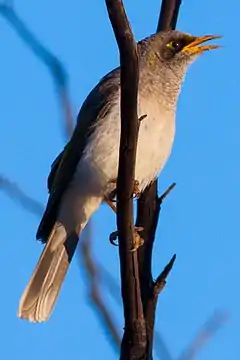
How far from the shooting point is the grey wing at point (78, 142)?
15.3ft

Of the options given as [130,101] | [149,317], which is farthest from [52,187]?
[130,101]

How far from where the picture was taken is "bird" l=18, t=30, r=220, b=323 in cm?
449

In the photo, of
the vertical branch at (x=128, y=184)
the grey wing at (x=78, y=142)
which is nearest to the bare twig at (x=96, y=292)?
the vertical branch at (x=128, y=184)

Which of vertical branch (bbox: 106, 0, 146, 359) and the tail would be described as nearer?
vertical branch (bbox: 106, 0, 146, 359)

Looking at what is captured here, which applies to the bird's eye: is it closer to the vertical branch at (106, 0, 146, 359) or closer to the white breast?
the white breast

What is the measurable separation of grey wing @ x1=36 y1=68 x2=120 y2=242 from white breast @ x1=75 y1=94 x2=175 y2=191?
67 mm

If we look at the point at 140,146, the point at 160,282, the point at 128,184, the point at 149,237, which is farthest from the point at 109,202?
the point at 128,184

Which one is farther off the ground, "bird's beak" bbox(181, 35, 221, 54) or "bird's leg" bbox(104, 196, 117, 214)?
"bird's beak" bbox(181, 35, 221, 54)

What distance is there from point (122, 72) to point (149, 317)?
113 cm

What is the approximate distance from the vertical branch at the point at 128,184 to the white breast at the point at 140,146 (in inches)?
45.2

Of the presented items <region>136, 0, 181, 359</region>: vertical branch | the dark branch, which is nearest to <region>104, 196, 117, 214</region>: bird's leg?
<region>136, 0, 181, 359</region>: vertical branch

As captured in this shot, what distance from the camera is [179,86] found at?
16.4 feet

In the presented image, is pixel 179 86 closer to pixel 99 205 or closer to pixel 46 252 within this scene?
pixel 99 205

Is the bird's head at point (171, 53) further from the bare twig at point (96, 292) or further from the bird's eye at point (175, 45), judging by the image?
the bare twig at point (96, 292)
